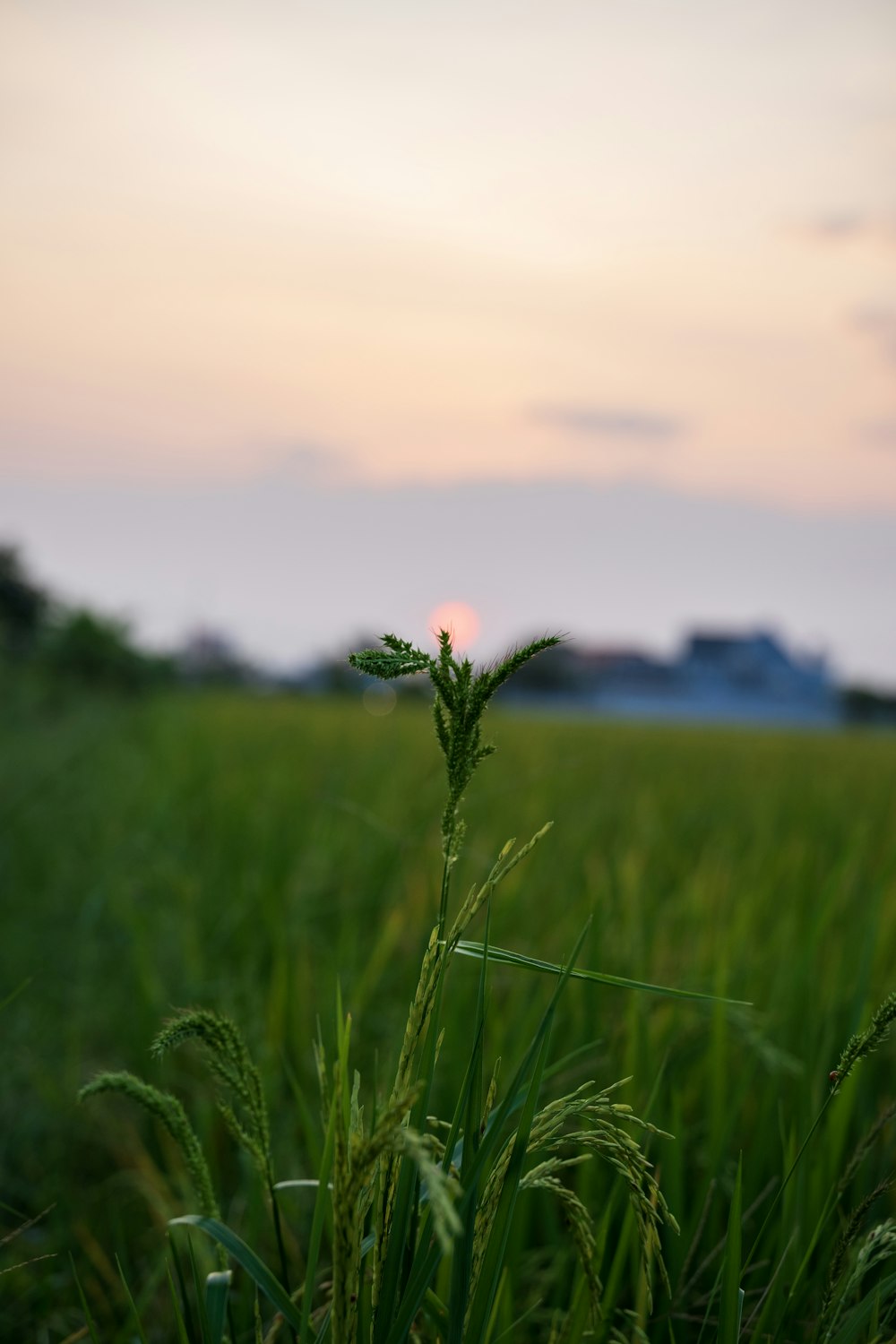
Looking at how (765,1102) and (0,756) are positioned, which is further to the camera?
(0,756)

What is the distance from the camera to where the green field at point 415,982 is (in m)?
1.55

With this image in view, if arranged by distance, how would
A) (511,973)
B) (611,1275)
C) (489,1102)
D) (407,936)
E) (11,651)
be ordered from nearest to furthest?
(489,1102)
(611,1275)
(511,973)
(407,936)
(11,651)

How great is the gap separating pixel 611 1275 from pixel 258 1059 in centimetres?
138

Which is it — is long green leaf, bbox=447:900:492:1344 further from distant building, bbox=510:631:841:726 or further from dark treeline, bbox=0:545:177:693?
distant building, bbox=510:631:841:726

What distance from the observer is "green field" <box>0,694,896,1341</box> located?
5.10ft

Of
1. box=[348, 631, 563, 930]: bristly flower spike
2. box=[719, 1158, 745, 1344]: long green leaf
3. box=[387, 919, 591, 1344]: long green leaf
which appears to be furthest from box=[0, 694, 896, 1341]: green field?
box=[348, 631, 563, 930]: bristly flower spike

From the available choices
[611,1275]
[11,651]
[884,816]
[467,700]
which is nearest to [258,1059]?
[611,1275]

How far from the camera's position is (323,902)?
3498 mm

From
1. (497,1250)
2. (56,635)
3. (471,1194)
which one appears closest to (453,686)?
(471,1194)

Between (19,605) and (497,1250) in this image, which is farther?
(19,605)

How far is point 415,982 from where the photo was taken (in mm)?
980

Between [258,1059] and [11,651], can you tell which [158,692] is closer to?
[11,651]

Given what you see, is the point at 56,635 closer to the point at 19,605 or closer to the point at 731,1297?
the point at 19,605

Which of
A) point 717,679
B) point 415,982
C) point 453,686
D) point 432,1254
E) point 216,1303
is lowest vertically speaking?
point 216,1303
